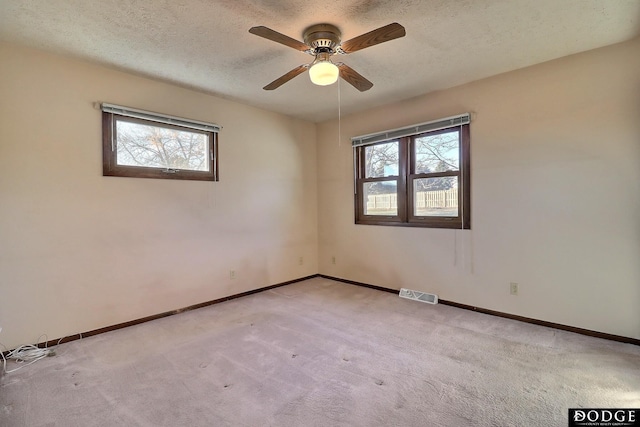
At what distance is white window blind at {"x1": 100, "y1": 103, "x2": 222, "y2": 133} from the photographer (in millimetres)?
2826

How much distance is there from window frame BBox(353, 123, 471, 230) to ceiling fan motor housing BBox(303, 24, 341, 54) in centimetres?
183

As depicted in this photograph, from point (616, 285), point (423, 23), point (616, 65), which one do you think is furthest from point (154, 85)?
point (616, 285)

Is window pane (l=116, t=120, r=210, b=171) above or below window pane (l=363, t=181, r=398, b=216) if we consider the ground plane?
above

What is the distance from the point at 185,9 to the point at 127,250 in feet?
7.32

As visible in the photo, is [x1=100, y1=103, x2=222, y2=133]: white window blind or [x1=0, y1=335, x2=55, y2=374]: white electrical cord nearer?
[x1=0, y1=335, x2=55, y2=374]: white electrical cord

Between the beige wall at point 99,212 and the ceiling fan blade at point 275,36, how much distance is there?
1879 mm

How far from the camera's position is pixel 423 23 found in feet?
7.17

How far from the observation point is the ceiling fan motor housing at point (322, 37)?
218 centimetres

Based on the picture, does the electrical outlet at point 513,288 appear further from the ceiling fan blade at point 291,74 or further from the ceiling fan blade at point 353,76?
the ceiling fan blade at point 291,74

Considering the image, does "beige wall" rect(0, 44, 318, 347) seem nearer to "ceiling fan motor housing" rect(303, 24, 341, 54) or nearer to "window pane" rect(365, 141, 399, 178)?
"window pane" rect(365, 141, 399, 178)

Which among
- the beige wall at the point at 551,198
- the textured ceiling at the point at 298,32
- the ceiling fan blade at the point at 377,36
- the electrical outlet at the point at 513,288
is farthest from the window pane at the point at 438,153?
the ceiling fan blade at the point at 377,36

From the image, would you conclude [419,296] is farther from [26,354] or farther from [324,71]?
[26,354]

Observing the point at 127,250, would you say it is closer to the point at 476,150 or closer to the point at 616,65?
the point at 476,150

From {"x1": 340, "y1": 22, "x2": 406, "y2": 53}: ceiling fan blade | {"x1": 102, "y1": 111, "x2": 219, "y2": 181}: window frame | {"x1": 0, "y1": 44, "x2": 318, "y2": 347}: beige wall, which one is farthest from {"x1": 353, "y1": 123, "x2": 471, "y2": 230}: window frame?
{"x1": 102, "y1": 111, "x2": 219, "y2": 181}: window frame
